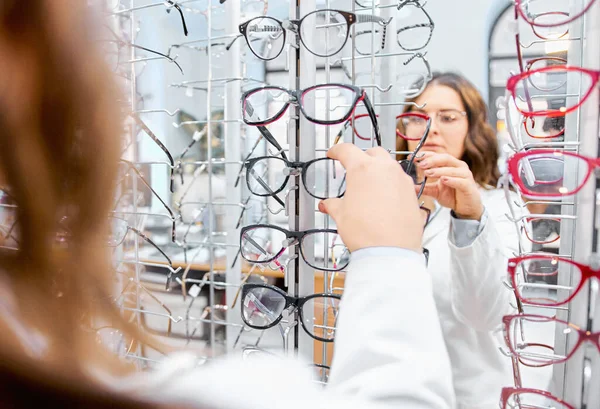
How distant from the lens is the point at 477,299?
0.78 metres

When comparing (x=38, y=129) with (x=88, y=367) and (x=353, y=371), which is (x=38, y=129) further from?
(x=353, y=371)

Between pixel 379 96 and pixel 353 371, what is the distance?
0.54 metres

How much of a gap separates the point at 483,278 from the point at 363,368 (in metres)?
0.39

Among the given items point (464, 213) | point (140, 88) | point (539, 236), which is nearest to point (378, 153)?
point (464, 213)

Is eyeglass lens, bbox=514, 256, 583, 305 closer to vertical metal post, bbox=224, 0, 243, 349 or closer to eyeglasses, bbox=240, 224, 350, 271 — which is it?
eyeglasses, bbox=240, 224, 350, 271

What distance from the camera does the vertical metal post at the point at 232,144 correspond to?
1.16m

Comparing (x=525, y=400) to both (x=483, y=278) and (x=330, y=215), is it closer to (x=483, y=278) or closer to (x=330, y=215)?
(x=483, y=278)

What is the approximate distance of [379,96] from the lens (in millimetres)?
823

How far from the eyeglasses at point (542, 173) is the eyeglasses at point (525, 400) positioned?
282 mm

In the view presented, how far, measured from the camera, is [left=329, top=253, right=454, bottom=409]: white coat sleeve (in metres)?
0.42

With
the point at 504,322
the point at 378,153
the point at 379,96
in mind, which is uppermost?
the point at 379,96

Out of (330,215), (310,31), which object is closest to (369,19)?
(310,31)

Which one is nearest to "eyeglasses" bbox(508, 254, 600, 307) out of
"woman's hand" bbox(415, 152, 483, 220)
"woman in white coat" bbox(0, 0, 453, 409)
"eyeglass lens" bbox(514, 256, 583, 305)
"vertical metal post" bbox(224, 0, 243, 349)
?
"eyeglass lens" bbox(514, 256, 583, 305)

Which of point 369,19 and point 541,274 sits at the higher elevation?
point 369,19
